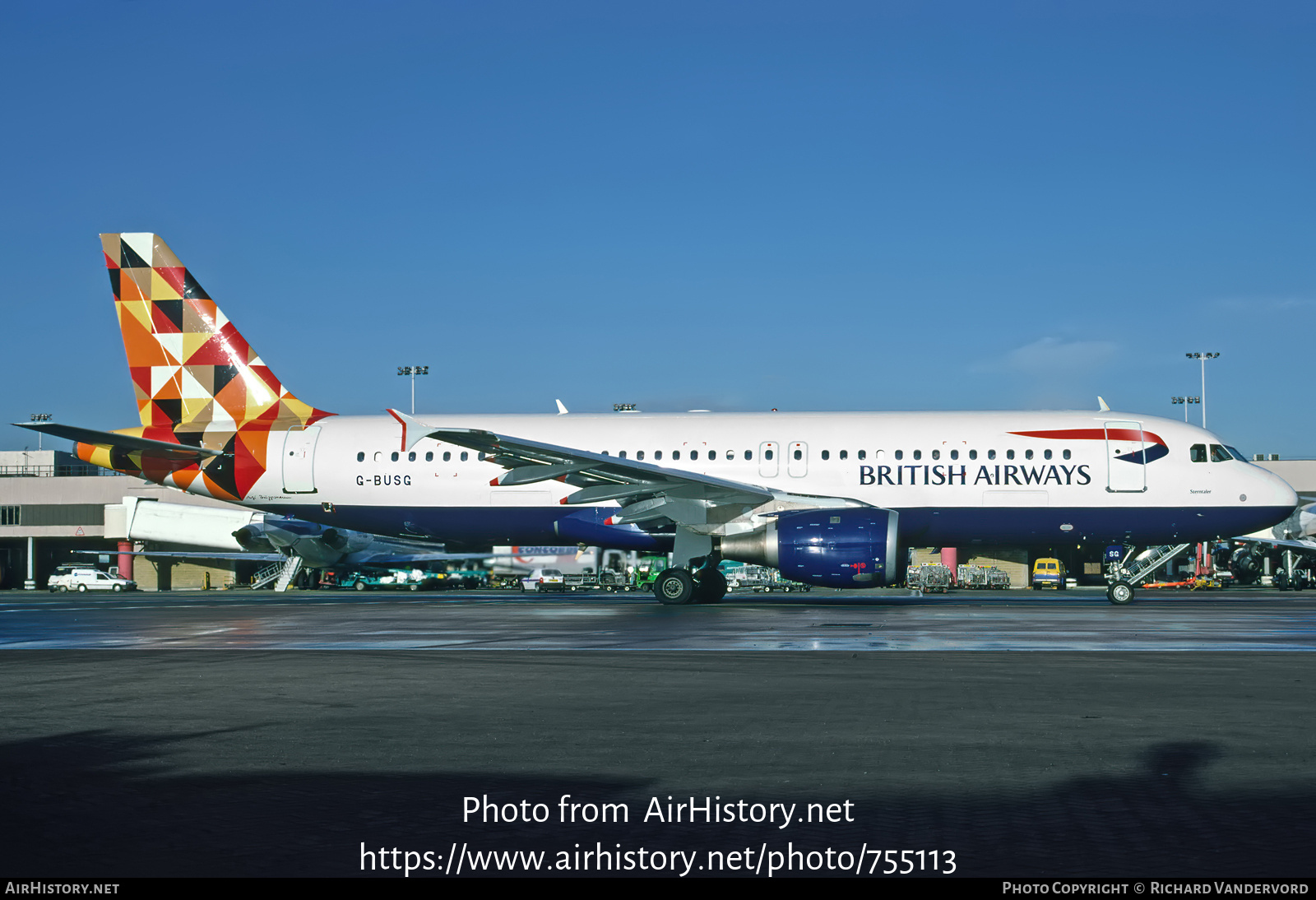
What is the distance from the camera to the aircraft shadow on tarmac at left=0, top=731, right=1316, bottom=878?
183 inches

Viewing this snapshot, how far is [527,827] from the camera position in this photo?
5.29 m

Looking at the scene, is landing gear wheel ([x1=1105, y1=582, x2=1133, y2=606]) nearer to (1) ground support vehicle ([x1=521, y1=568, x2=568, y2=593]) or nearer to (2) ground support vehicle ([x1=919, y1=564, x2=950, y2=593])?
(2) ground support vehicle ([x1=919, y1=564, x2=950, y2=593])

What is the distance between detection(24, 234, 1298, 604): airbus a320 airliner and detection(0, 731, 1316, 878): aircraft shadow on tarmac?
1609 centimetres

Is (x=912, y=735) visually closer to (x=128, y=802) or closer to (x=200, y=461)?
(x=128, y=802)

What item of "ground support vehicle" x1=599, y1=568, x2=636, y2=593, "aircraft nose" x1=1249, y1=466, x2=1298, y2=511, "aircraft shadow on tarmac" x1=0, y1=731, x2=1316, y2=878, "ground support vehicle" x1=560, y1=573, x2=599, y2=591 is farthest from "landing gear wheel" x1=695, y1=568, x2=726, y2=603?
"ground support vehicle" x1=560, y1=573, x2=599, y2=591

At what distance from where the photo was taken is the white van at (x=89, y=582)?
59500 millimetres

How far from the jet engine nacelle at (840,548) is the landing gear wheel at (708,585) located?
3172 mm

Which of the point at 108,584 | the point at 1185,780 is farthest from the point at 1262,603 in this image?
the point at 108,584

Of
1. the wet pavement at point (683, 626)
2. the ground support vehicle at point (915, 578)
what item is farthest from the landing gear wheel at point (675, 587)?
the ground support vehicle at point (915, 578)

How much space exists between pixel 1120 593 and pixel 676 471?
10554 mm

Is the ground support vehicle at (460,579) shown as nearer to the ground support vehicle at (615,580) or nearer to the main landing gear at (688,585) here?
the ground support vehicle at (615,580)

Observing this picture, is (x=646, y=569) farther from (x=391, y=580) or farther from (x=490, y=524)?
(x=490, y=524)

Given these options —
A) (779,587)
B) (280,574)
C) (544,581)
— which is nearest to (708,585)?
(779,587)

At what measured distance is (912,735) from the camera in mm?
7719
